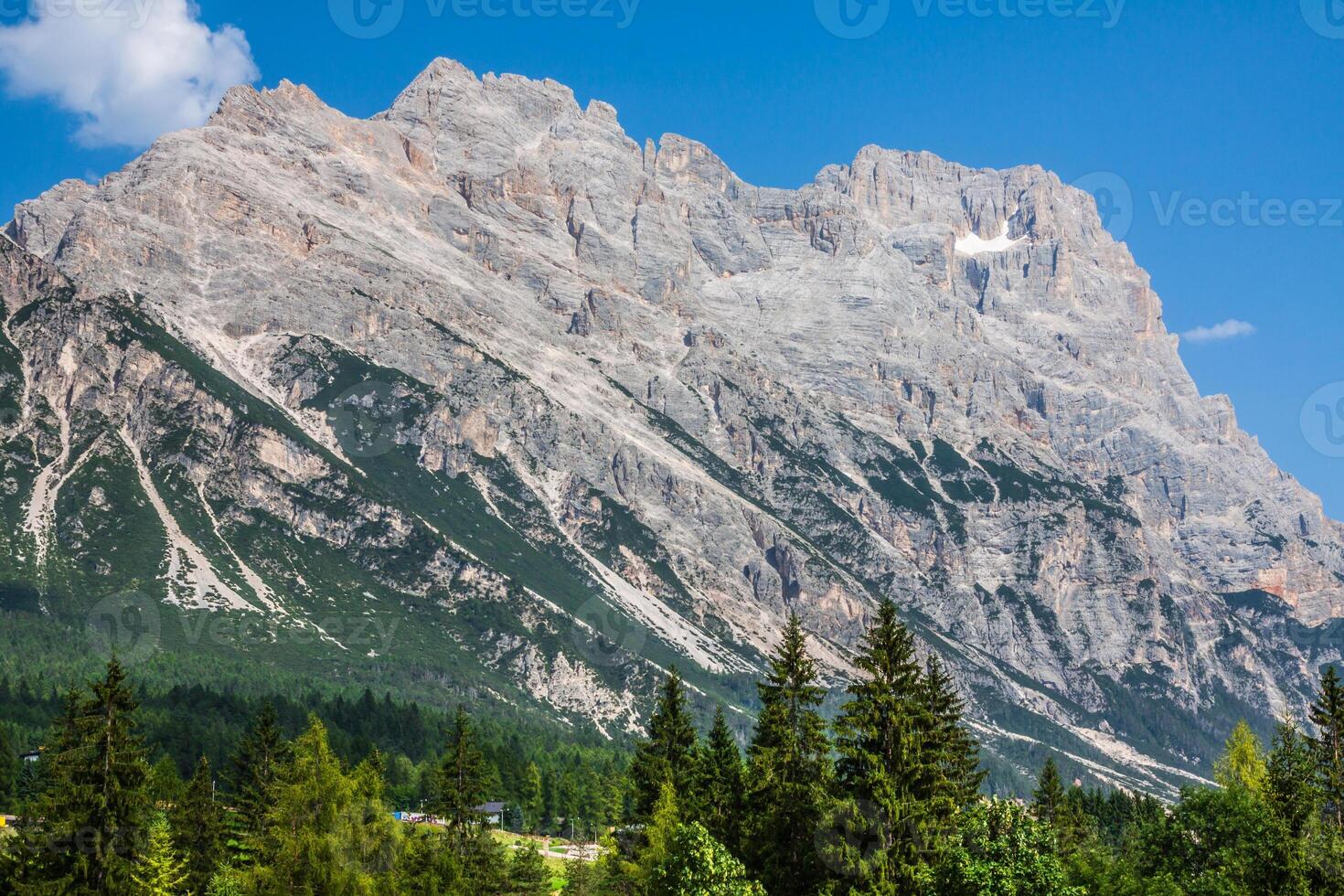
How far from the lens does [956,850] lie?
51500 millimetres

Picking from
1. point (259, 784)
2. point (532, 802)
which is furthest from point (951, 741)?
point (532, 802)


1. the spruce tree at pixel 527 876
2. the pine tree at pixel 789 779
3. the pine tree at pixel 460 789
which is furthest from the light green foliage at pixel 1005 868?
the pine tree at pixel 460 789

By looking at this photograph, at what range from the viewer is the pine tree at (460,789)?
87062 millimetres

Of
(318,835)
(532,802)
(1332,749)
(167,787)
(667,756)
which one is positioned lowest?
(167,787)

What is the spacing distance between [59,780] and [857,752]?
35.8 metres

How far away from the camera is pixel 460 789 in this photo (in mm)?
87938

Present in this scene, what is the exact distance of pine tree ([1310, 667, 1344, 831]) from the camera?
7394 cm

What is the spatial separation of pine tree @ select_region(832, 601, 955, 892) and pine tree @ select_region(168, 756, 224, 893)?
4617 centimetres

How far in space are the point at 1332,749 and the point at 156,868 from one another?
63351 millimetres

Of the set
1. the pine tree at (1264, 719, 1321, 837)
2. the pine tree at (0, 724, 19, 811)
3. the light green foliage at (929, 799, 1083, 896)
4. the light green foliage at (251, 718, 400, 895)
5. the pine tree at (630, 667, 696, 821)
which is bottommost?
the pine tree at (0, 724, 19, 811)

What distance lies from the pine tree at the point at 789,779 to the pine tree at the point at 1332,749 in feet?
99.7

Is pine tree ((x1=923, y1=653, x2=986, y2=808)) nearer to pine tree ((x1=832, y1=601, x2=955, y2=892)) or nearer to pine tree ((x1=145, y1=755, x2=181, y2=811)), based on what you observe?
pine tree ((x1=832, y1=601, x2=955, y2=892))

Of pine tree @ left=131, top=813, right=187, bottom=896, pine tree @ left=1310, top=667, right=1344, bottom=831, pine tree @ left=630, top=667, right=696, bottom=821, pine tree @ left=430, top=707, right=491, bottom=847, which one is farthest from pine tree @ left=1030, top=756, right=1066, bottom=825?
pine tree @ left=131, top=813, right=187, bottom=896

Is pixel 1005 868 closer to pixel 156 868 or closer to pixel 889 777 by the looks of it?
pixel 889 777
